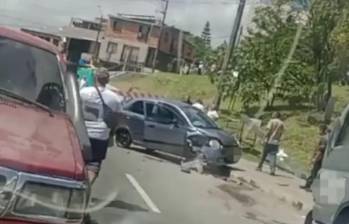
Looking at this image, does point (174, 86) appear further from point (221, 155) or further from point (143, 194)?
point (143, 194)

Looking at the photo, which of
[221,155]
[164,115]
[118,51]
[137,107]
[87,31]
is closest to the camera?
[221,155]

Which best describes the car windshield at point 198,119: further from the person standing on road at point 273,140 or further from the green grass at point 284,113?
the green grass at point 284,113

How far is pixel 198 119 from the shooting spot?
20.6 meters

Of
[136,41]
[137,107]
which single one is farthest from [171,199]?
[136,41]

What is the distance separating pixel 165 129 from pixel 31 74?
15043 mm

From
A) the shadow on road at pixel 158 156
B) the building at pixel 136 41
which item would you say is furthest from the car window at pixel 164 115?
the building at pixel 136 41

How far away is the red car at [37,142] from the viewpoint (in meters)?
3.70

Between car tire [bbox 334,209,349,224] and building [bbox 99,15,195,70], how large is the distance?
78.2m

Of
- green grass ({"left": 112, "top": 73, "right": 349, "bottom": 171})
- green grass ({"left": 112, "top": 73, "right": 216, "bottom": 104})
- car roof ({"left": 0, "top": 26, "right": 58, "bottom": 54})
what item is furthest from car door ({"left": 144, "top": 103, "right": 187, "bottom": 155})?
green grass ({"left": 112, "top": 73, "right": 216, "bottom": 104})

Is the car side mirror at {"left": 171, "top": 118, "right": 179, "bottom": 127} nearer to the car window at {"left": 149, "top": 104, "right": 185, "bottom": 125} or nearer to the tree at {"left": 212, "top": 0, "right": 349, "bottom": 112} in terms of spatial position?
the car window at {"left": 149, "top": 104, "right": 185, "bottom": 125}

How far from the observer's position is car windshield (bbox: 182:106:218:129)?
2027 cm

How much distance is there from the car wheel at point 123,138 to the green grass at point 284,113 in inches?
184

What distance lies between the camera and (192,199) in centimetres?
1322

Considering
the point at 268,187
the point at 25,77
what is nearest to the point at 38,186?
the point at 25,77
